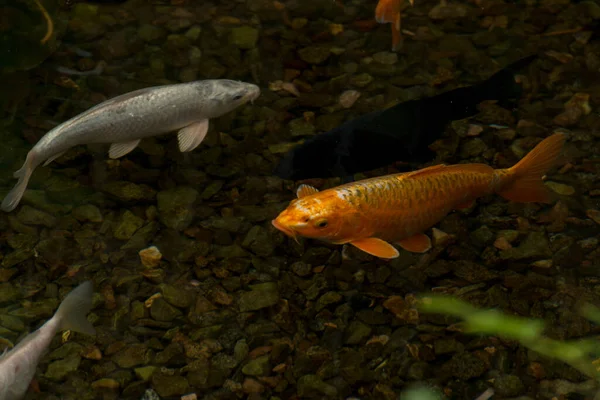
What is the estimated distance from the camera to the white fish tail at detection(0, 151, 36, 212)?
396 cm

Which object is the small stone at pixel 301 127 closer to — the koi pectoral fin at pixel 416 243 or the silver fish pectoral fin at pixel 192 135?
the silver fish pectoral fin at pixel 192 135

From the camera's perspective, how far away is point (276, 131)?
4.62 meters

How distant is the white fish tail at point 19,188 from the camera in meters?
3.96

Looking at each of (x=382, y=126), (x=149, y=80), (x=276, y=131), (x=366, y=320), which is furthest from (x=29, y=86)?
(x=366, y=320)

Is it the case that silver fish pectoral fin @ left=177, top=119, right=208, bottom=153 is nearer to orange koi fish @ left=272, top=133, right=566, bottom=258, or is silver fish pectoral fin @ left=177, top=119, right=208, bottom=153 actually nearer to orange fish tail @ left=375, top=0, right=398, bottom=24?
orange koi fish @ left=272, top=133, right=566, bottom=258

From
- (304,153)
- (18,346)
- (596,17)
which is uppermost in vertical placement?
(596,17)

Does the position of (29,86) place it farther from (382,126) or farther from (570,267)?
(570,267)

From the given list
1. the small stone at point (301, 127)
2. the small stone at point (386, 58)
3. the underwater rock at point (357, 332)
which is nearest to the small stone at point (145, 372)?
the underwater rock at point (357, 332)

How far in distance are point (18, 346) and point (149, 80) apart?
2419 millimetres

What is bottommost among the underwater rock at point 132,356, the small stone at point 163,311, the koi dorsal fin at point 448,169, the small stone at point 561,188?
the underwater rock at point 132,356

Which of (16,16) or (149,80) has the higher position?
(16,16)

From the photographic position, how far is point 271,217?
4109 mm

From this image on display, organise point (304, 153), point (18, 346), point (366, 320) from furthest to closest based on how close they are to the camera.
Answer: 1. point (304, 153)
2. point (366, 320)
3. point (18, 346)

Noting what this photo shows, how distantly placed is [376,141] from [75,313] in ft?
7.13
